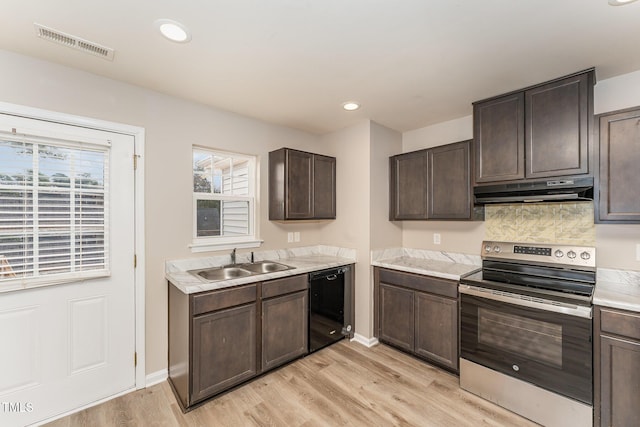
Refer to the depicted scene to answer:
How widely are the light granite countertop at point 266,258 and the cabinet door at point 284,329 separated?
265mm

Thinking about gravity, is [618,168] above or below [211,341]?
above

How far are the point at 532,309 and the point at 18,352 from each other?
145 inches

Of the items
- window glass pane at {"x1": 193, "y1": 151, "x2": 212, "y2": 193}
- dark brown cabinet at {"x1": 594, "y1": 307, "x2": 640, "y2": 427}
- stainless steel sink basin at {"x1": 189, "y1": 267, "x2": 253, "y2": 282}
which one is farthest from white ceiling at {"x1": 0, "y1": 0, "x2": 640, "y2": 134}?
dark brown cabinet at {"x1": 594, "y1": 307, "x2": 640, "y2": 427}

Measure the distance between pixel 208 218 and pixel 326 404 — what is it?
2075mm

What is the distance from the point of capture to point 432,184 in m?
3.05

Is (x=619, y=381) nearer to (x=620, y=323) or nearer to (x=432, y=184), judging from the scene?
(x=620, y=323)

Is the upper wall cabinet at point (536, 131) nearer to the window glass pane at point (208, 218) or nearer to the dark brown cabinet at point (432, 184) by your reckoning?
the dark brown cabinet at point (432, 184)

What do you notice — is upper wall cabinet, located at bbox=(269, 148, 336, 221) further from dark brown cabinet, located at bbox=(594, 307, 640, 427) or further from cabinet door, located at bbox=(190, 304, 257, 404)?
dark brown cabinet, located at bbox=(594, 307, 640, 427)

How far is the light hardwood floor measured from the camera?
2012mm

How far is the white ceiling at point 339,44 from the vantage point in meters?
1.50

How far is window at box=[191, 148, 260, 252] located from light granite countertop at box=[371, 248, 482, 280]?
1.55m

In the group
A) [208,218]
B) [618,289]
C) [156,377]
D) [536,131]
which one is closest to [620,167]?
[536,131]

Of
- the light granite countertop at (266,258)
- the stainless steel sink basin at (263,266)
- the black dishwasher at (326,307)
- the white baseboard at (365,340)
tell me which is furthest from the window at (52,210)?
the white baseboard at (365,340)

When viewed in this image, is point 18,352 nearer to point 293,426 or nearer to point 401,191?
point 293,426
